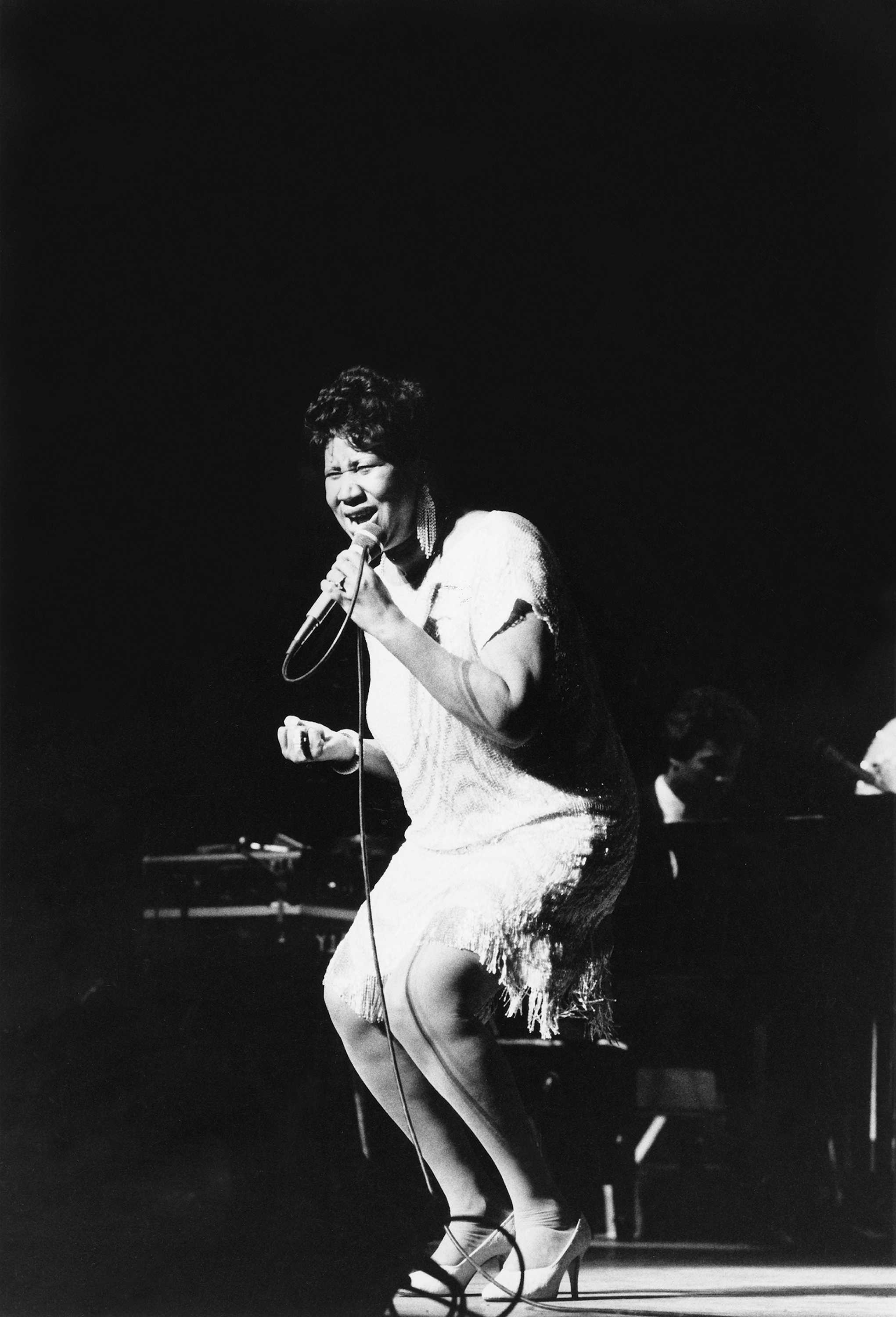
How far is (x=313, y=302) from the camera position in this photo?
9.27ft

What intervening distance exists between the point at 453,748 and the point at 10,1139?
1.37m

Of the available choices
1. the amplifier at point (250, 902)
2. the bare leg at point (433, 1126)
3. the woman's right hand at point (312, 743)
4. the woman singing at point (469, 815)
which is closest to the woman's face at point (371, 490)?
the woman singing at point (469, 815)

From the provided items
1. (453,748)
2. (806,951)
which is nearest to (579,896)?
(453,748)

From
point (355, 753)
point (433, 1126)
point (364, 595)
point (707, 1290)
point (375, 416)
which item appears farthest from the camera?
point (707, 1290)

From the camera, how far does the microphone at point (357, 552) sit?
198 centimetres

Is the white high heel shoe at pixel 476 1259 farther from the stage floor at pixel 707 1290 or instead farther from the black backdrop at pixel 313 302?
the black backdrop at pixel 313 302

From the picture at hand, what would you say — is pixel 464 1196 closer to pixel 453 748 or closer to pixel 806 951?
pixel 453 748

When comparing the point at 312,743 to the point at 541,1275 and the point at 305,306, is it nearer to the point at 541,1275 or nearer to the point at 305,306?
the point at 541,1275

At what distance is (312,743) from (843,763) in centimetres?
139

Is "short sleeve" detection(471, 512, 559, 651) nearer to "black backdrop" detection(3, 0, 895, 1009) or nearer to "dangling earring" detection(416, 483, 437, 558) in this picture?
"dangling earring" detection(416, 483, 437, 558)

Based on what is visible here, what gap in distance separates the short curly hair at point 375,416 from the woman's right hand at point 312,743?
1.44 ft

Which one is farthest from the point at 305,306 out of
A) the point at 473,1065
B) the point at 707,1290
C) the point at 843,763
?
the point at 707,1290

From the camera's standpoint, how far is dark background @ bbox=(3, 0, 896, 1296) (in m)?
2.73

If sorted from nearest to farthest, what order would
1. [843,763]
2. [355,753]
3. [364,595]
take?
[364,595] → [355,753] → [843,763]
